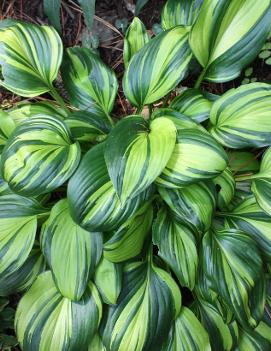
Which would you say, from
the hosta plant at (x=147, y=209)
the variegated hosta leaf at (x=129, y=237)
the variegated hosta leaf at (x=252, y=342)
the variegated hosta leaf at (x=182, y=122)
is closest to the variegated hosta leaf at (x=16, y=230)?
the hosta plant at (x=147, y=209)

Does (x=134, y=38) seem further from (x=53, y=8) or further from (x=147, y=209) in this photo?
(x=147, y=209)

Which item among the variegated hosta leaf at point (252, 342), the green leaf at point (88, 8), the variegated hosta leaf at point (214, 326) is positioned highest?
the green leaf at point (88, 8)

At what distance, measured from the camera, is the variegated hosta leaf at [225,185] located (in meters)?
1.11

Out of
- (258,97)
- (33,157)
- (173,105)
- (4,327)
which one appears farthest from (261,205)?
(4,327)

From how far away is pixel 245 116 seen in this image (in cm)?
105

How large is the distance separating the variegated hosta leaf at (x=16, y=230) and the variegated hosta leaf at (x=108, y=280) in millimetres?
201

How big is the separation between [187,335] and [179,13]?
96 centimetres

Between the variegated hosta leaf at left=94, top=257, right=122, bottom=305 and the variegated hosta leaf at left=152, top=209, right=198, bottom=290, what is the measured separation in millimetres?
127

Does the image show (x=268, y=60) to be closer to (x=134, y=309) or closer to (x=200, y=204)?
(x=200, y=204)

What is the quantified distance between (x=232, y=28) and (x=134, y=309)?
79 centimetres

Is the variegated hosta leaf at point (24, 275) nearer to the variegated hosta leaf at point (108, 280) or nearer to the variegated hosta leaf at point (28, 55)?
the variegated hosta leaf at point (108, 280)

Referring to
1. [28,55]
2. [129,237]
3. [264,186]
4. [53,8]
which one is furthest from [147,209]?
[53,8]

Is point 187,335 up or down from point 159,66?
down

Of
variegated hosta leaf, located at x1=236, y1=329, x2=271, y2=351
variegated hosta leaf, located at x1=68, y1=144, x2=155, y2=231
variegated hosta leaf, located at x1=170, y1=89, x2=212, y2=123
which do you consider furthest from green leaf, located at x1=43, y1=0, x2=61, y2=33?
variegated hosta leaf, located at x1=236, y1=329, x2=271, y2=351
